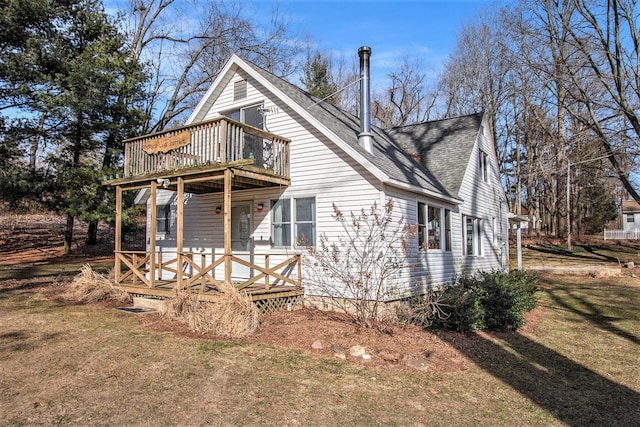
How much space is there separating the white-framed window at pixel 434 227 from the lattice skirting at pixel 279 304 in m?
3.44

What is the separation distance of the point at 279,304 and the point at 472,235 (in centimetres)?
783

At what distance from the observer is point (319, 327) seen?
28.0ft

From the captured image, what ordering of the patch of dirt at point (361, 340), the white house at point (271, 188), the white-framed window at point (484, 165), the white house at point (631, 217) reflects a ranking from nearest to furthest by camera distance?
1. the patch of dirt at point (361, 340)
2. the white house at point (271, 188)
3. the white-framed window at point (484, 165)
4. the white house at point (631, 217)

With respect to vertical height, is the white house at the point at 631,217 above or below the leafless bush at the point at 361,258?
above

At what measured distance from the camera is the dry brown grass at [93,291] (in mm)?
11180

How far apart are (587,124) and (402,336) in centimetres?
1558

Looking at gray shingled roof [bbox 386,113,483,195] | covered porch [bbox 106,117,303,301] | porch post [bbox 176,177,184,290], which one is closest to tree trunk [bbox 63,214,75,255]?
covered porch [bbox 106,117,303,301]

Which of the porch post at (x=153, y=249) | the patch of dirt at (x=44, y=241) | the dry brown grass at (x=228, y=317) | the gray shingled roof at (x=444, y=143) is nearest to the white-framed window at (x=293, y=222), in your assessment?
the dry brown grass at (x=228, y=317)

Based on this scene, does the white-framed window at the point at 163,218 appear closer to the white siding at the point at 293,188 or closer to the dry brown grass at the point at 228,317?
the white siding at the point at 293,188

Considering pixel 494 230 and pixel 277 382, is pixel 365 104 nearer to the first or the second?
pixel 277 382

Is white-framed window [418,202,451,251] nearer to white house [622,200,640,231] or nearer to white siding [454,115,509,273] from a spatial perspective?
white siding [454,115,509,273]

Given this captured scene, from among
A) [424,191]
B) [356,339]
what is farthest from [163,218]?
[356,339]

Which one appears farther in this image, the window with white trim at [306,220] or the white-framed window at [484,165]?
the white-framed window at [484,165]

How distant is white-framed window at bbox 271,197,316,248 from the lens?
35.1 ft
